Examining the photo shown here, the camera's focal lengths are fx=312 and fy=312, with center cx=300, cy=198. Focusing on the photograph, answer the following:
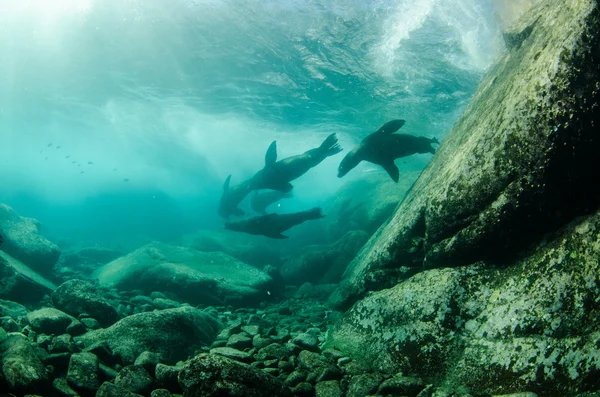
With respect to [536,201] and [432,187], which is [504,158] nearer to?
[536,201]

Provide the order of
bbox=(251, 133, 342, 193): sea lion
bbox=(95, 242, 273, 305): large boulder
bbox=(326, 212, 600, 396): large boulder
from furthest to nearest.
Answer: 1. bbox=(251, 133, 342, 193): sea lion
2. bbox=(95, 242, 273, 305): large boulder
3. bbox=(326, 212, 600, 396): large boulder

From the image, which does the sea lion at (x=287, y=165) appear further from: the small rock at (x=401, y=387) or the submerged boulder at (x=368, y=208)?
the small rock at (x=401, y=387)

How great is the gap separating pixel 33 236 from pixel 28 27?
13568 millimetres

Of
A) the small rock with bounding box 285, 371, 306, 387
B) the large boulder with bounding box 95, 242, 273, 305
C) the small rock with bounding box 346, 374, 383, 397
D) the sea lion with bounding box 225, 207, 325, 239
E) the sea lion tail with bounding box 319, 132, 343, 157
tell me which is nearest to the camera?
the small rock with bounding box 346, 374, 383, 397

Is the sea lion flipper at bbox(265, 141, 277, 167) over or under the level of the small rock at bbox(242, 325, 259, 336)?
over

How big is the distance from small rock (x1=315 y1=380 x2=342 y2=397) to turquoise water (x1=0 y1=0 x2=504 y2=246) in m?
12.4

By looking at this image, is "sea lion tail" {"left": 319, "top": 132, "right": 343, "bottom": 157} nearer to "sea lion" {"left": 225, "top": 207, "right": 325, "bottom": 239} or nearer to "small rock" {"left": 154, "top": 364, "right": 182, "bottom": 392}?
"sea lion" {"left": 225, "top": 207, "right": 325, "bottom": 239}

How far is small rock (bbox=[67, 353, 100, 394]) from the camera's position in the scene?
305 cm

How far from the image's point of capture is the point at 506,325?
3.13 m

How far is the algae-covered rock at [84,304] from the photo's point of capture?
5.70 meters

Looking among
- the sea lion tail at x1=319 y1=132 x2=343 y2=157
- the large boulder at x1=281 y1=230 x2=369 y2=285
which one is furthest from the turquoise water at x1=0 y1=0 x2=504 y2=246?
the large boulder at x1=281 y1=230 x2=369 y2=285

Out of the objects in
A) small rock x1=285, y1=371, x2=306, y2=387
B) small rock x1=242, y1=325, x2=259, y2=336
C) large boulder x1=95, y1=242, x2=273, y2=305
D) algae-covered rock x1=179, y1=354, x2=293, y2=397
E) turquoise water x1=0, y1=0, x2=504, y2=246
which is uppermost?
turquoise water x1=0, y1=0, x2=504, y2=246

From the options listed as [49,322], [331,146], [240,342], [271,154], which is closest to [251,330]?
[240,342]

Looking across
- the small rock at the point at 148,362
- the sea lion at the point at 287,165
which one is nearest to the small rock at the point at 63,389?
the small rock at the point at 148,362
